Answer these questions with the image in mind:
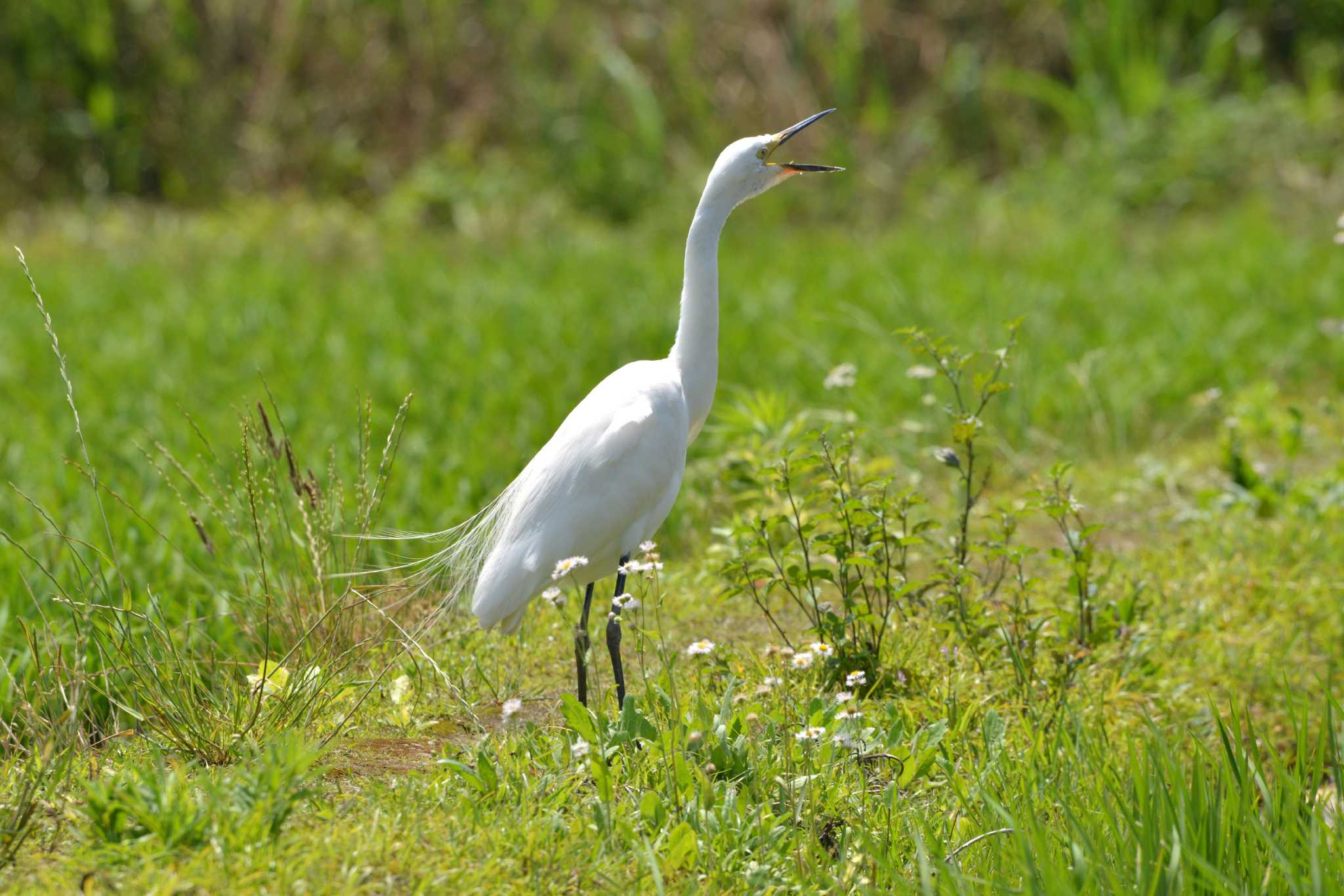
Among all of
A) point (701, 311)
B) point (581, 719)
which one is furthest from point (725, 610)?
point (581, 719)

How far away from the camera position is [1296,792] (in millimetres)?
2682

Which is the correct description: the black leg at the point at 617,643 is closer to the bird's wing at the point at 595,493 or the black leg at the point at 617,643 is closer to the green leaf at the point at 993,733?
the bird's wing at the point at 595,493

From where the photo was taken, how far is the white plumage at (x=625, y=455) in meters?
3.22

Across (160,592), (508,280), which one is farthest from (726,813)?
(508,280)

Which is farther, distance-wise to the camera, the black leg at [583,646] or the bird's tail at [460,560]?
the bird's tail at [460,560]

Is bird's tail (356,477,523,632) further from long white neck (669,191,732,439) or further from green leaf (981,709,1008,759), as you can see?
green leaf (981,709,1008,759)

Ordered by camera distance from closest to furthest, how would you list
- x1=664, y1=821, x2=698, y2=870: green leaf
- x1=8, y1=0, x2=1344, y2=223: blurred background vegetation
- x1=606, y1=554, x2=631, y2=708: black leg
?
x1=664, y1=821, x2=698, y2=870: green leaf, x1=606, y1=554, x2=631, y2=708: black leg, x1=8, y1=0, x2=1344, y2=223: blurred background vegetation

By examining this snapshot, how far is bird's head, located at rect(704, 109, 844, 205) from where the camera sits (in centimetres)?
329

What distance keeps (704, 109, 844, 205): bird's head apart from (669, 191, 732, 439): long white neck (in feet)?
0.11

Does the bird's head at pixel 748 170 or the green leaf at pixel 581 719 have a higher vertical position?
the bird's head at pixel 748 170

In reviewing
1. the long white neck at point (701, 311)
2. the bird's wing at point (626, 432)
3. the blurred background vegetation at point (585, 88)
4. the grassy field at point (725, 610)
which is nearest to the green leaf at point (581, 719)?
the grassy field at point (725, 610)

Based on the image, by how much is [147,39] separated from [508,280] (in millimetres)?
5438

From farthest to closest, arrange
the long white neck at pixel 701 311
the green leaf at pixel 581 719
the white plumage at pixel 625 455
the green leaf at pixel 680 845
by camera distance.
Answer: the long white neck at pixel 701 311 < the white plumage at pixel 625 455 < the green leaf at pixel 581 719 < the green leaf at pixel 680 845

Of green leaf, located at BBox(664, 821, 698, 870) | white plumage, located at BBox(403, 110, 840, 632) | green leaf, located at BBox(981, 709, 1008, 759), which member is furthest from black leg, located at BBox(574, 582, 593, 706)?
green leaf, located at BBox(981, 709, 1008, 759)
